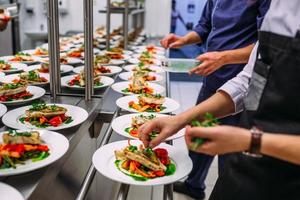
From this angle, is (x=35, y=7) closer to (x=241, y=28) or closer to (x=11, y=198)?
(x=241, y=28)

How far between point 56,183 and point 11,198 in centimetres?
53

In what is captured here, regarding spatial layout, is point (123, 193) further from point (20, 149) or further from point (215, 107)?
point (215, 107)

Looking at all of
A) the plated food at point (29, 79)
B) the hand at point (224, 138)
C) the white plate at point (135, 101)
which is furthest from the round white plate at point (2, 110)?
the hand at point (224, 138)

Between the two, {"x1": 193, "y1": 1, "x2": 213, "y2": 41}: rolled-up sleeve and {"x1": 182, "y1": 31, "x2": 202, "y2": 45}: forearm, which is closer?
{"x1": 193, "y1": 1, "x2": 213, "y2": 41}: rolled-up sleeve

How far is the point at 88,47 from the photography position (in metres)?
1.55

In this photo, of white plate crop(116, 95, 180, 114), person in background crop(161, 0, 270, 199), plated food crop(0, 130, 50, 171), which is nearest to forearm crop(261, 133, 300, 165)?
plated food crop(0, 130, 50, 171)

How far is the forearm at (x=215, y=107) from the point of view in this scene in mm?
1081

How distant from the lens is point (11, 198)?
0.75m

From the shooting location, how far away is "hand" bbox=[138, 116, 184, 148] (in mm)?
1035

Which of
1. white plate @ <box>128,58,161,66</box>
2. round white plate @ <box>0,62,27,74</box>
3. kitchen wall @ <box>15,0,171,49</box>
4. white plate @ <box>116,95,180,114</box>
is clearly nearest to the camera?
white plate @ <box>116,95,180,114</box>

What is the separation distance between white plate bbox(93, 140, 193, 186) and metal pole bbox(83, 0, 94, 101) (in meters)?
0.54

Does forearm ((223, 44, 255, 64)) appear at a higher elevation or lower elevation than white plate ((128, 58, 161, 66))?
higher

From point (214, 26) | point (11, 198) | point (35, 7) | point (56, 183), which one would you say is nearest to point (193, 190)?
point (214, 26)

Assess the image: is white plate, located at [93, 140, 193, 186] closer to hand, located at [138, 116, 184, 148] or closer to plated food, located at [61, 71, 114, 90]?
hand, located at [138, 116, 184, 148]
